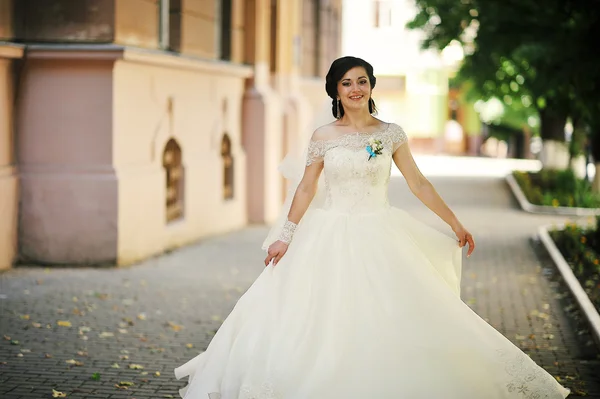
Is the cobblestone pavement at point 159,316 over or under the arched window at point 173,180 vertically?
under

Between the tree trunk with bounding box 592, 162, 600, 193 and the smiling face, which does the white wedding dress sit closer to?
the smiling face

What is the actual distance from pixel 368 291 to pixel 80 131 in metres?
7.47

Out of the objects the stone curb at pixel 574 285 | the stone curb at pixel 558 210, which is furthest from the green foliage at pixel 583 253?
the stone curb at pixel 558 210

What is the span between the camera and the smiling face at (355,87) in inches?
249

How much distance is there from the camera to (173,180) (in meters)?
16.0

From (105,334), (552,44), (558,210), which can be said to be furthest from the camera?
(558,210)

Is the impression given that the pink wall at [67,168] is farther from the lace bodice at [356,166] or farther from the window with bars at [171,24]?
the lace bodice at [356,166]

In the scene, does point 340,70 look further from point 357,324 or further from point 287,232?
point 357,324

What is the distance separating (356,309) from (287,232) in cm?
66

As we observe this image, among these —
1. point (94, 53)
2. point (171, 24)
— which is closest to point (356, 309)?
point (94, 53)

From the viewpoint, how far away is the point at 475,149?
65.1 metres

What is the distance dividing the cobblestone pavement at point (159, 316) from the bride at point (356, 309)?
47.5 inches

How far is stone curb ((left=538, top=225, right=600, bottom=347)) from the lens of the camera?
9562 mm

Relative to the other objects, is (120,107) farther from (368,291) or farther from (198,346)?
(368,291)
